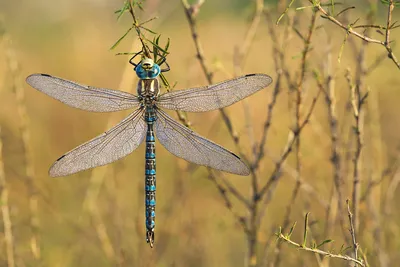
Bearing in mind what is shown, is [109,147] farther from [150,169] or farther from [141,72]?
[141,72]

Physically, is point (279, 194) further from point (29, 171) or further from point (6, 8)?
point (6, 8)

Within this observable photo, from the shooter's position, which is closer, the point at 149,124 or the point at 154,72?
the point at 154,72

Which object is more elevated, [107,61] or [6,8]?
[6,8]

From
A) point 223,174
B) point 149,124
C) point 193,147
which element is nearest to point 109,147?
point 149,124

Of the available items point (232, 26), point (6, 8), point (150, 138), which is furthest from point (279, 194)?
point (6, 8)

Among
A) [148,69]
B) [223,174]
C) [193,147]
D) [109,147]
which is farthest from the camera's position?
[223,174]

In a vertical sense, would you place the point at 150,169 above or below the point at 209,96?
below

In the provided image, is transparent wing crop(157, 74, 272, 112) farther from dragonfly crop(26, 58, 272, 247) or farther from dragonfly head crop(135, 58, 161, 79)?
dragonfly head crop(135, 58, 161, 79)
